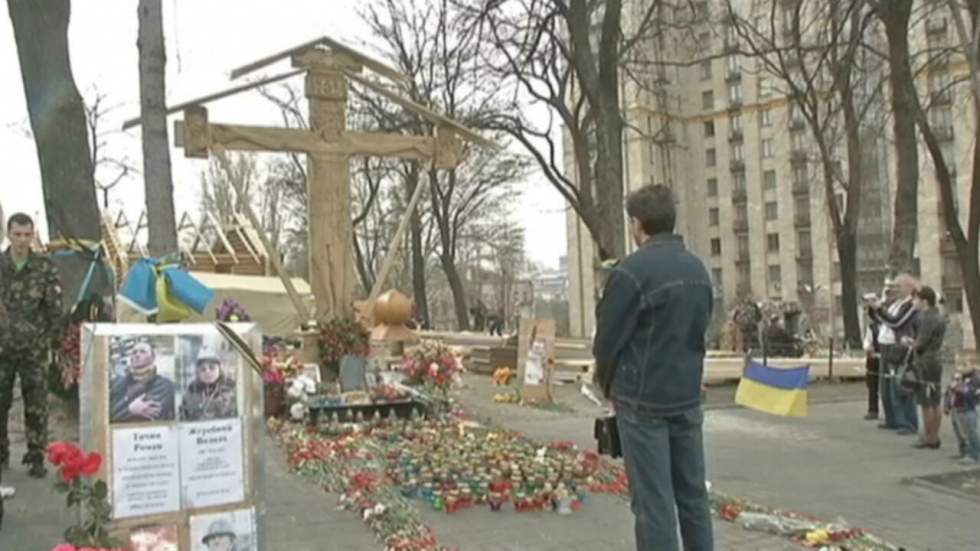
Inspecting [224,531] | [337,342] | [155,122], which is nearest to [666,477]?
[224,531]

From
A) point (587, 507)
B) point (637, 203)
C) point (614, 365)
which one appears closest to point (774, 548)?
point (587, 507)

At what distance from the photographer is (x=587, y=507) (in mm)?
6711

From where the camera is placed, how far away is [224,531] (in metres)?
4.02

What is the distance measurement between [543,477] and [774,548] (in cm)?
186

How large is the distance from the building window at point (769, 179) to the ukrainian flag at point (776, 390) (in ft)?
226

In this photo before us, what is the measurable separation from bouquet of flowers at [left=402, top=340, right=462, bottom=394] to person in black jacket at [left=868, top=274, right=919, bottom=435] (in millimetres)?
4908

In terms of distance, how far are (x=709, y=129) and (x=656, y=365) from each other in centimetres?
7845

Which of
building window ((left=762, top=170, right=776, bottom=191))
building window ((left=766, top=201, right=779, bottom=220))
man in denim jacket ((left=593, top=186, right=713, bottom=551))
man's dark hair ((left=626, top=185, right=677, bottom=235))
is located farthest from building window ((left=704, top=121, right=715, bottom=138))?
man in denim jacket ((left=593, top=186, right=713, bottom=551))

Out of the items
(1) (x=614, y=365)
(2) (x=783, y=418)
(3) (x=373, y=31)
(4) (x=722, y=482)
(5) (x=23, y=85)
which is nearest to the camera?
(1) (x=614, y=365)

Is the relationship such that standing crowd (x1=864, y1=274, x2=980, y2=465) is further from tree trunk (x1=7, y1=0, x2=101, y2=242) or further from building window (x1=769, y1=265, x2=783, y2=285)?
building window (x1=769, y1=265, x2=783, y2=285)

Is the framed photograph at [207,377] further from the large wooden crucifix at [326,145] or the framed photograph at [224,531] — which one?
the large wooden crucifix at [326,145]

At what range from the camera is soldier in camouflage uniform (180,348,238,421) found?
13.1ft

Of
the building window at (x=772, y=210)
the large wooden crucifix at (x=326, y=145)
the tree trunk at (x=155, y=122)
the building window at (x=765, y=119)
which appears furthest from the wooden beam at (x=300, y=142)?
the building window at (x=772, y=210)

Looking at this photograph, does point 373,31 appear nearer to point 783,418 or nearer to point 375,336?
point 375,336
